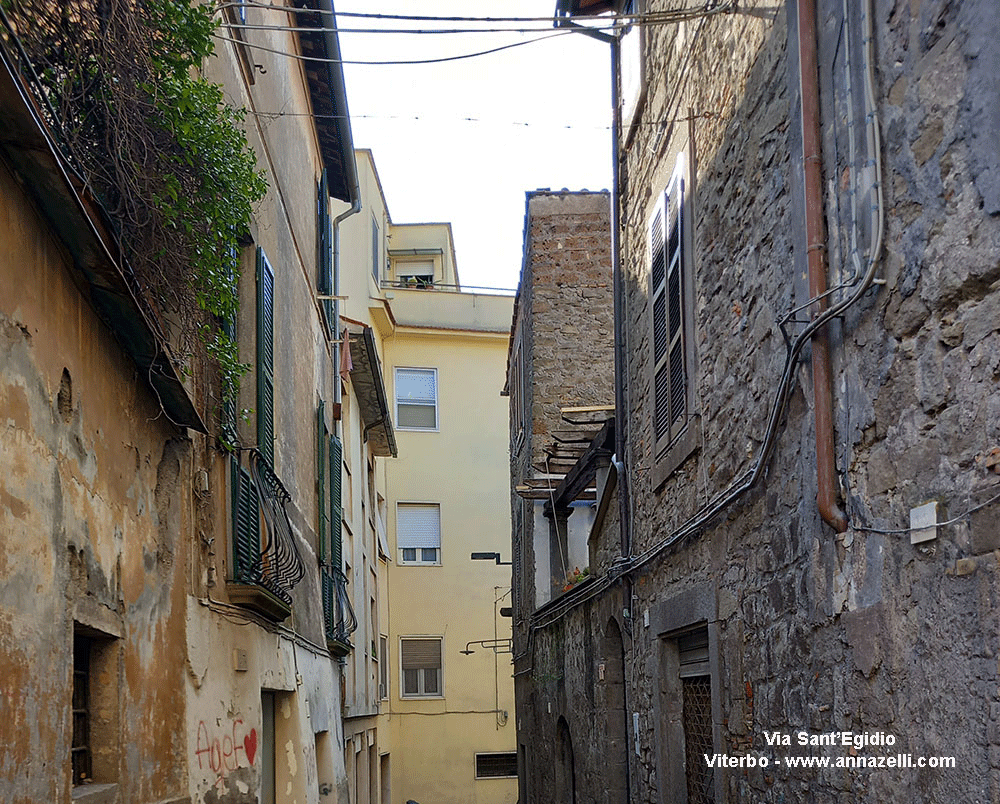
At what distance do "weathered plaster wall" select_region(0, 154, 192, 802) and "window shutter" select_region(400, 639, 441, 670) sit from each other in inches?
770

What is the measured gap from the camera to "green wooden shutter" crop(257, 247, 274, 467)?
795 centimetres

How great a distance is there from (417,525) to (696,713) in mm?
19576

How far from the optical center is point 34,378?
394 centimetres

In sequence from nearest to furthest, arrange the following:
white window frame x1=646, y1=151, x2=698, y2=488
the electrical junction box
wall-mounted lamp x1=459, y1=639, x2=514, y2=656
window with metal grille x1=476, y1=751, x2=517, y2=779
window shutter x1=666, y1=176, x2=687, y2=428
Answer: the electrical junction box < white window frame x1=646, y1=151, x2=698, y2=488 < window shutter x1=666, y1=176, x2=687, y2=428 < window with metal grille x1=476, y1=751, x2=517, y2=779 < wall-mounted lamp x1=459, y1=639, x2=514, y2=656

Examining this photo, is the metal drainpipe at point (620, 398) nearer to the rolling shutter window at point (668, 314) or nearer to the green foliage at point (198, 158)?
the rolling shutter window at point (668, 314)

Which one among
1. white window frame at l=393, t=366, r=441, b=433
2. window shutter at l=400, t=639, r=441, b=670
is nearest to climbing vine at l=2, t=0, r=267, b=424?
window shutter at l=400, t=639, r=441, b=670

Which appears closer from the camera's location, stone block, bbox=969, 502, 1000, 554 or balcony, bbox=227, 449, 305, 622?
stone block, bbox=969, 502, 1000, 554

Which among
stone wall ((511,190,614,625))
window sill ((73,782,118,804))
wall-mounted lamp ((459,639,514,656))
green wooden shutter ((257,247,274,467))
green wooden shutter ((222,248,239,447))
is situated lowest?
wall-mounted lamp ((459,639,514,656))

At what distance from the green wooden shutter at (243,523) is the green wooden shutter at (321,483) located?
454 cm

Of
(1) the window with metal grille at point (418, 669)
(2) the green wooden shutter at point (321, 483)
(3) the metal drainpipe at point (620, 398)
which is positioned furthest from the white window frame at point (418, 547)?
→ (3) the metal drainpipe at point (620, 398)

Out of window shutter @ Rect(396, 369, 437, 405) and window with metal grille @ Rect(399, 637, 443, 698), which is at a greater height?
window shutter @ Rect(396, 369, 437, 405)

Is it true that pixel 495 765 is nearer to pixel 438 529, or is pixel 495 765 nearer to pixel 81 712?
pixel 438 529

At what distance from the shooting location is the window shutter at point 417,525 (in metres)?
26.3

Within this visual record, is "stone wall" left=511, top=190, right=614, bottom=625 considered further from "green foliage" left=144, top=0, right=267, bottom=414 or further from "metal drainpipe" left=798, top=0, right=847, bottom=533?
"metal drainpipe" left=798, top=0, right=847, bottom=533
